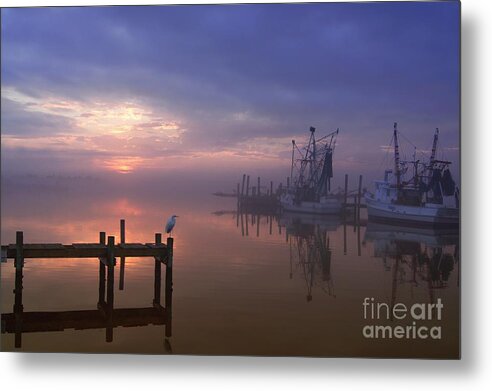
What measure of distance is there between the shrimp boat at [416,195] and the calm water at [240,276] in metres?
0.09

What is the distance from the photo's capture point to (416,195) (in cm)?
435

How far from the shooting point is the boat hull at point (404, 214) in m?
4.25

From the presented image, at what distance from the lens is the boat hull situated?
167 inches

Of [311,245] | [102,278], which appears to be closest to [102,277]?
[102,278]

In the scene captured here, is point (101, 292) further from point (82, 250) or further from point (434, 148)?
point (434, 148)

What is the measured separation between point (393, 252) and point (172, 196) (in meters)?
1.36

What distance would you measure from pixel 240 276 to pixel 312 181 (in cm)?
71

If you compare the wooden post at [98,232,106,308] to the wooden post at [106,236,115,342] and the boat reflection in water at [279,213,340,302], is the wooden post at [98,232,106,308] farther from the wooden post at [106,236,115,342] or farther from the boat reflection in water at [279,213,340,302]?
the boat reflection in water at [279,213,340,302]

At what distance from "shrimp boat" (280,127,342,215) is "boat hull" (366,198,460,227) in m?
0.21

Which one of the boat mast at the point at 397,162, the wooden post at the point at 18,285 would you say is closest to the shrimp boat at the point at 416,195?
the boat mast at the point at 397,162

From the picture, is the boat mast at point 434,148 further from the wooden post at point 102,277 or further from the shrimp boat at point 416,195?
the wooden post at point 102,277

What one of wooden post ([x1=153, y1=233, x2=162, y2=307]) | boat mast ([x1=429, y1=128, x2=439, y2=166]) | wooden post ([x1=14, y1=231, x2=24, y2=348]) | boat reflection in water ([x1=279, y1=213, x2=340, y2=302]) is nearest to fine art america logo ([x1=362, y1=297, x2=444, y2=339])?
boat reflection in water ([x1=279, y1=213, x2=340, y2=302])

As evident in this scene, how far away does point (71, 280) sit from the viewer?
4609 millimetres

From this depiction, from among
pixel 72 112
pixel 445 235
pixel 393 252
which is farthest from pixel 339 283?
pixel 72 112
